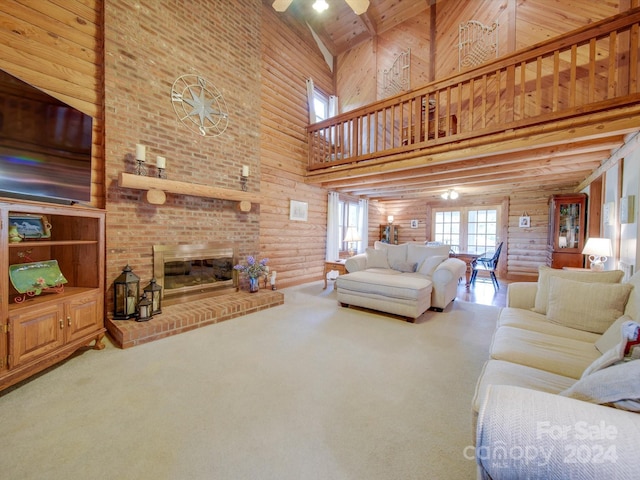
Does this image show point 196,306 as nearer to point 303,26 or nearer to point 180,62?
point 180,62

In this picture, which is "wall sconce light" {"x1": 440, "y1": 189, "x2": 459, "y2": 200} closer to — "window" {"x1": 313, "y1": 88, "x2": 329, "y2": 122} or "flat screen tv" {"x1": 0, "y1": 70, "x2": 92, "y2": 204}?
"window" {"x1": 313, "y1": 88, "x2": 329, "y2": 122}

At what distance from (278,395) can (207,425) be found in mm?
452

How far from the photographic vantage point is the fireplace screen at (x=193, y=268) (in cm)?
321

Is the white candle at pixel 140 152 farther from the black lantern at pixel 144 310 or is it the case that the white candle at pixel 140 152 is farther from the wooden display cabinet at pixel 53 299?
the black lantern at pixel 144 310

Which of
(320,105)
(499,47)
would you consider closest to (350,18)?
(320,105)

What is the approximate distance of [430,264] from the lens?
4.05 meters

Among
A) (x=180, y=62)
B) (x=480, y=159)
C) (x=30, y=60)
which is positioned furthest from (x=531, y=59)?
(x=30, y=60)

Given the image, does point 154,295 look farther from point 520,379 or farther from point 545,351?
point 545,351

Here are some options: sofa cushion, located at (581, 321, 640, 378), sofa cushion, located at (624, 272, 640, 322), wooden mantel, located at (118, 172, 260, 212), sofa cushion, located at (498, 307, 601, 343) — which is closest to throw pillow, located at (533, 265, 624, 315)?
sofa cushion, located at (498, 307, 601, 343)

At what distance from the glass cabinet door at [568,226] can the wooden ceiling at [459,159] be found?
539 mm

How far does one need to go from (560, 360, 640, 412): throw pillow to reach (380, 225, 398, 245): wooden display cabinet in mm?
7494

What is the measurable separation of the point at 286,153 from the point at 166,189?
8.25 ft

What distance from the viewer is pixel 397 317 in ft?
11.5

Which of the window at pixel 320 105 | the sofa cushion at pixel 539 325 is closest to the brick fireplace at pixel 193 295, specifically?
the sofa cushion at pixel 539 325
